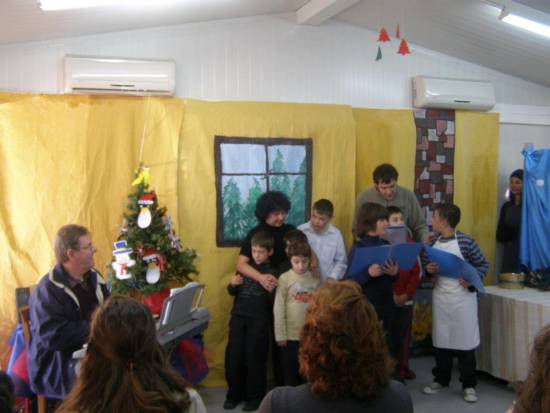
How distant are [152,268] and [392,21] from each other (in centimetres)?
289

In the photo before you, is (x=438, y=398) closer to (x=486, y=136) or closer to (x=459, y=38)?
(x=486, y=136)

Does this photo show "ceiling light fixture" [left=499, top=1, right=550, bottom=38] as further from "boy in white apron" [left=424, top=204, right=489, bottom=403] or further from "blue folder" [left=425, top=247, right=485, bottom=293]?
"blue folder" [left=425, top=247, right=485, bottom=293]

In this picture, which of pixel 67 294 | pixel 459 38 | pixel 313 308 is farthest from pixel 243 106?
pixel 313 308

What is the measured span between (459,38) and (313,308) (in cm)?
417

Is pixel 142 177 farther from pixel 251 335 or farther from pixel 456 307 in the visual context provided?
pixel 456 307

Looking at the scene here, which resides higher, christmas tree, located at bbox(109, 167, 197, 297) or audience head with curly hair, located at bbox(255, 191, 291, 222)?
audience head with curly hair, located at bbox(255, 191, 291, 222)

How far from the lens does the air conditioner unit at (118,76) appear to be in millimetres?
4121

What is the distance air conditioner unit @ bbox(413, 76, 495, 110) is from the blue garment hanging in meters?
0.66

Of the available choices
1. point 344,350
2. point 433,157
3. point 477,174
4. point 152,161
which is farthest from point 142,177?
point 477,174

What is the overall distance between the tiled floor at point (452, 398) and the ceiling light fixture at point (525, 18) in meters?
2.70

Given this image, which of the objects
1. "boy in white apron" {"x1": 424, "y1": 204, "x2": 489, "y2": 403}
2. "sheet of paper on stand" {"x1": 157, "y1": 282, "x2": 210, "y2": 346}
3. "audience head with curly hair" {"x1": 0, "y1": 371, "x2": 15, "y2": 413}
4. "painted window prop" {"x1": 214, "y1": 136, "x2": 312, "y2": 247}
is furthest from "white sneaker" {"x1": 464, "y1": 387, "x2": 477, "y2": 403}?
"audience head with curly hair" {"x1": 0, "y1": 371, "x2": 15, "y2": 413}

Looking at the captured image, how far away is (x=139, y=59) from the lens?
4.27 meters

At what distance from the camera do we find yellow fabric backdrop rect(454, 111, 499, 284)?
17.2 ft

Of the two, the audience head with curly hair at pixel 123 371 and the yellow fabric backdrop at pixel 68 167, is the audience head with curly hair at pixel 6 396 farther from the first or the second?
the yellow fabric backdrop at pixel 68 167
